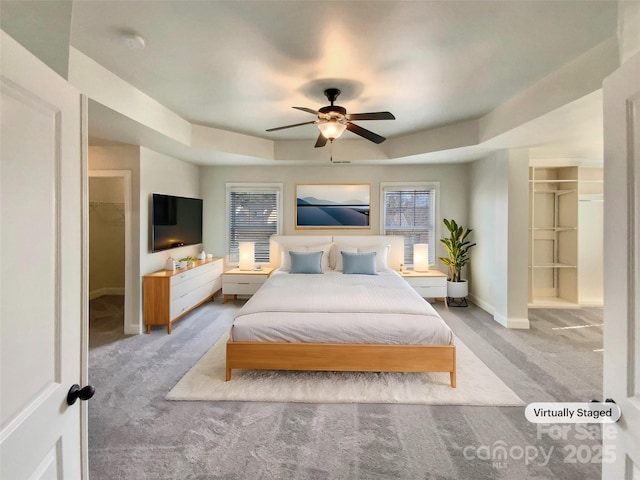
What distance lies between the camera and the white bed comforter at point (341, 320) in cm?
269

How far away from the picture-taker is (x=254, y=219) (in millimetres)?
5723

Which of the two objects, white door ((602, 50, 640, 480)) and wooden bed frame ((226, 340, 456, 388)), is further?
wooden bed frame ((226, 340, 456, 388))

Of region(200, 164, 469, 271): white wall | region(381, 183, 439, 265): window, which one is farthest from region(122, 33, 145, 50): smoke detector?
region(381, 183, 439, 265): window

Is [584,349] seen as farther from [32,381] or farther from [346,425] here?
[32,381]

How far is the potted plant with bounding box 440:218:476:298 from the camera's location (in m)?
5.08

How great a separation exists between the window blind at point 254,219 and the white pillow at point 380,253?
68.2 inches

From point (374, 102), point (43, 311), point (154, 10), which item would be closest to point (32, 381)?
point (43, 311)

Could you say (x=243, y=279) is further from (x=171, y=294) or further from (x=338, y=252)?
(x=338, y=252)

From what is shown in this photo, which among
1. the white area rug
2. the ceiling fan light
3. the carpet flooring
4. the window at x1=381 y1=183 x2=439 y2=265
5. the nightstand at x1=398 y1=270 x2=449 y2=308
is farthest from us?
the window at x1=381 y1=183 x2=439 y2=265

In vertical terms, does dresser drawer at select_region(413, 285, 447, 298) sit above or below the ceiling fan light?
below

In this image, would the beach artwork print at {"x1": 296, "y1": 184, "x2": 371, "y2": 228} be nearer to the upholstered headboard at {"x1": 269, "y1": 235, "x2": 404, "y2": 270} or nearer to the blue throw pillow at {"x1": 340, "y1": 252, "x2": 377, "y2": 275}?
the upholstered headboard at {"x1": 269, "y1": 235, "x2": 404, "y2": 270}

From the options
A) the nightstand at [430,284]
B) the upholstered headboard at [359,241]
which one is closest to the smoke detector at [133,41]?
the upholstered headboard at [359,241]

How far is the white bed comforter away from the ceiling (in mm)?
2117

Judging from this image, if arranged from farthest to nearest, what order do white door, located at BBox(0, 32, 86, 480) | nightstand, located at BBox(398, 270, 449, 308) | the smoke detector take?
nightstand, located at BBox(398, 270, 449, 308) < the smoke detector < white door, located at BBox(0, 32, 86, 480)
